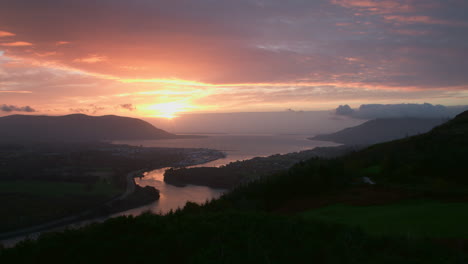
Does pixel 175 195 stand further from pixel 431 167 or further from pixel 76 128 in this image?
pixel 76 128

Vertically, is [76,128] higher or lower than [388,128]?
higher

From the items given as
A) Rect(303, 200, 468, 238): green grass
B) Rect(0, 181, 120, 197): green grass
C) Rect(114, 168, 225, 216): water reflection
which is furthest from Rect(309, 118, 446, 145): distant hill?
Rect(303, 200, 468, 238): green grass

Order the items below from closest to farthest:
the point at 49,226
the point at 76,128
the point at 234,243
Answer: the point at 234,243 → the point at 49,226 → the point at 76,128

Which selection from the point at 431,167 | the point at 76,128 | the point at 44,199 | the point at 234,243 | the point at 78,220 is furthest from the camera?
the point at 76,128

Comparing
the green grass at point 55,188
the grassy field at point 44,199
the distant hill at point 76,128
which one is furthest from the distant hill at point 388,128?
the distant hill at point 76,128

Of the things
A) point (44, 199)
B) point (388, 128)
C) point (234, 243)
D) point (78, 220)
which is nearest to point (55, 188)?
point (44, 199)

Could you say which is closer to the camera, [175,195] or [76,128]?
[175,195]

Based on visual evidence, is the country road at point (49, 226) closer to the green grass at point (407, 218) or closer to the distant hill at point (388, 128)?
the green grass at point (407, 218)
